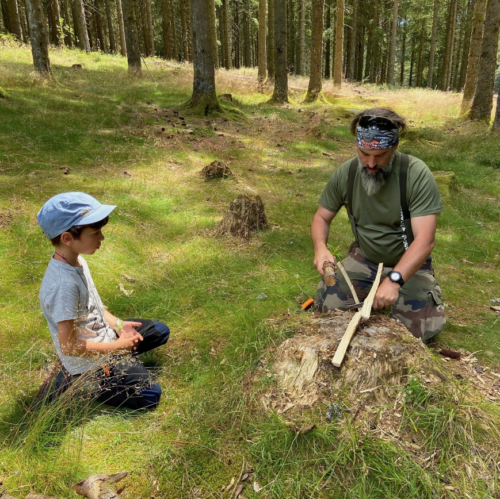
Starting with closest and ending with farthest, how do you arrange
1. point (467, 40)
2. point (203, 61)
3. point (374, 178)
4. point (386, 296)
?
point (386, 296) → point (374, 178) → point (203, 61) → point (467, 40)

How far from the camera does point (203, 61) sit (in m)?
10.7

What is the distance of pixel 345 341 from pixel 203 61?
34.1ft

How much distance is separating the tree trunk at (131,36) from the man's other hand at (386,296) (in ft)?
48.8

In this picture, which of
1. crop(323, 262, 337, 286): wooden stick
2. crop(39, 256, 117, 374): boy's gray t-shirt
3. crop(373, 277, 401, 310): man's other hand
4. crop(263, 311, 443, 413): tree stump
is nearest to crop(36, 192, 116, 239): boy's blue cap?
crop(39, 256, 117, 374): boy's gray t-shirt

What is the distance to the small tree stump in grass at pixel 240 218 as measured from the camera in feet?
17.2

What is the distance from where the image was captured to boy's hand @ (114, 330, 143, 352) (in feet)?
8.48

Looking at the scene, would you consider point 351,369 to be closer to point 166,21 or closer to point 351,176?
point 351,176

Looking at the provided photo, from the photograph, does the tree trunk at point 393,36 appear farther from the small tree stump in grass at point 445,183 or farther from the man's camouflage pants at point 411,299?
the man's camouflage pants at point 411,299

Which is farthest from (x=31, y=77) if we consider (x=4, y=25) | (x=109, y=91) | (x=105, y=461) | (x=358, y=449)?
(x=4, y=25)

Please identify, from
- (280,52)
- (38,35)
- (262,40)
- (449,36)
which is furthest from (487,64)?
(449,36)

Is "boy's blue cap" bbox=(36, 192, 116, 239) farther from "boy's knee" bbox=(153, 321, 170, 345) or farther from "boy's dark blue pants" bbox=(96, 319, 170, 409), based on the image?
"boy's knee" bbox=(153, 321, 170, 345)

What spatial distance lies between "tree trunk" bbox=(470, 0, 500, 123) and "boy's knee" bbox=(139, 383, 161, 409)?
45.9 feet

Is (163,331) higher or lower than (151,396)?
higher

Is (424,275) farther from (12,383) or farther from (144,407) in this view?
A: (12,383)
